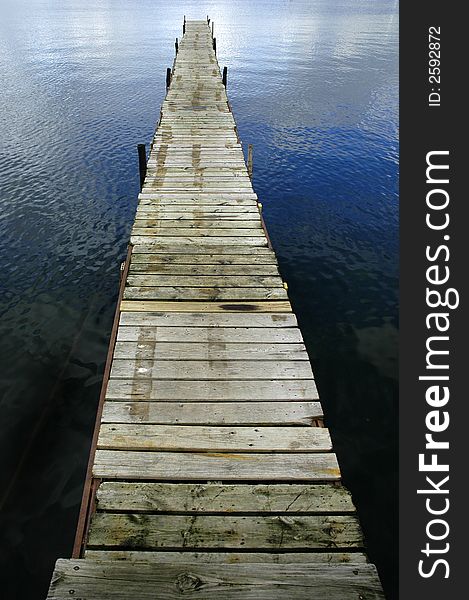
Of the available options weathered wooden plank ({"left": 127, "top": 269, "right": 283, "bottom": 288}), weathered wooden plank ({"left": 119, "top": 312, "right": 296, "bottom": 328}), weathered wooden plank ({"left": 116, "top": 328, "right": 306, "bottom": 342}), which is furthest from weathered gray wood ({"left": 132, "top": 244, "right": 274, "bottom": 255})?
weathered wooden plank ({"left": 116, "top": 328, "right": 306, "bottom": 342})

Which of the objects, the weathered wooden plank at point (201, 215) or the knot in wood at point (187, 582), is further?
the weathered wooden plank at point (201, 215)

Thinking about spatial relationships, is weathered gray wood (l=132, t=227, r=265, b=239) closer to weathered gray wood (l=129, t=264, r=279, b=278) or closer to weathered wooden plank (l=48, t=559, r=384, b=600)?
weathered gray wood (l=129, t=264, r=279, b=278)

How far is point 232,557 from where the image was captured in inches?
175

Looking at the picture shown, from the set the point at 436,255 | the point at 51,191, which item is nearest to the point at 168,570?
the point at 436,255

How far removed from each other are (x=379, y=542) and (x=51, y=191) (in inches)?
809

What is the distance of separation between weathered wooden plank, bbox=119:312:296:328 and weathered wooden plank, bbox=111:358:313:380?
894mm

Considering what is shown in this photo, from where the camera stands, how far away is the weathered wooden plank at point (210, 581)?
390 centimetres

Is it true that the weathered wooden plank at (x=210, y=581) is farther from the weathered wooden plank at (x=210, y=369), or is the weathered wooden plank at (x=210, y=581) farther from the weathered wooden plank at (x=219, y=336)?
the weathered wooden plank at (x=219, y=336)

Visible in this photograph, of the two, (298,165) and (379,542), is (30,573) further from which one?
(298,165)

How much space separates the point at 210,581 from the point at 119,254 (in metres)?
13.7

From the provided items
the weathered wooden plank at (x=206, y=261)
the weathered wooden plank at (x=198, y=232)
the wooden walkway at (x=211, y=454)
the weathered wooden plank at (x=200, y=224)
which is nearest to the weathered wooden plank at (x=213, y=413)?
the wooden walkway at (x=211, y=454)

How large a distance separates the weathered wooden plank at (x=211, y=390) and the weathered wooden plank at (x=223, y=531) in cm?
189

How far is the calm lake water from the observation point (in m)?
8.41

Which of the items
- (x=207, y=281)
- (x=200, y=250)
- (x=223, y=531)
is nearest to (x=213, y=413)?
(x=223, y=531)
